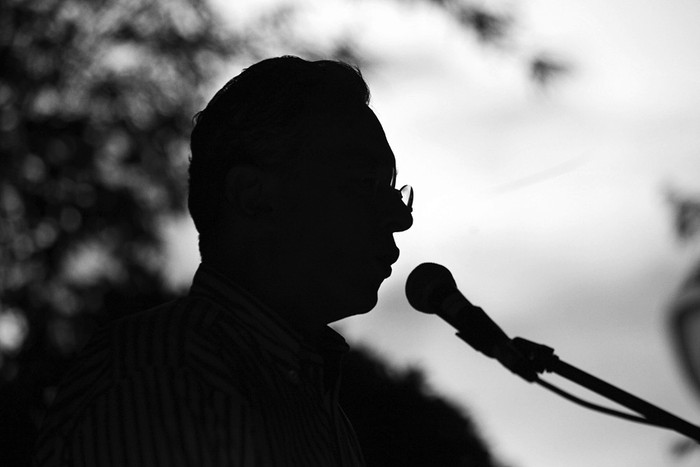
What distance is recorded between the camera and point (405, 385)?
512 cm

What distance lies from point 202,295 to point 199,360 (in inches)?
13.5

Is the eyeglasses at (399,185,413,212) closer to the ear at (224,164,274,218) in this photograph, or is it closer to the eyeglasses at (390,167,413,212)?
the eyeglasses at (390,167,413,212)

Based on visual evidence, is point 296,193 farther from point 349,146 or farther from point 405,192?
point 405,192

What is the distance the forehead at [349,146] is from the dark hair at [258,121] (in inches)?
1.1

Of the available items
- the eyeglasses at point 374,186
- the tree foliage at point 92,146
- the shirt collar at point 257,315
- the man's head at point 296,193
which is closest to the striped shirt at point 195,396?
the shirt collar at point 257,315

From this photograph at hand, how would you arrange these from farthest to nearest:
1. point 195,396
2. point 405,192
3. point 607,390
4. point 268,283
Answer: point 405,192 < point 268,283 < point 607,390 < point 195,396

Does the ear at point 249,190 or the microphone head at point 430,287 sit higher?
the ear at point 249,190

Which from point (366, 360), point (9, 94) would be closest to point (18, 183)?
point (9, 94)

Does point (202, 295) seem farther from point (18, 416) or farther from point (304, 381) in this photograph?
point (18, 416)

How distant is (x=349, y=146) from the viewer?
2408 mm

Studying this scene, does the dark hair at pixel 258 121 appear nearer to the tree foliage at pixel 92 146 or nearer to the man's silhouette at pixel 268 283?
the man's silhouette at pixel 268 283

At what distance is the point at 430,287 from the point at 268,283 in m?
0.35

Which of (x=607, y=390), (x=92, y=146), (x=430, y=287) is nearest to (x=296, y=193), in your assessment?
(x=430, y=287)

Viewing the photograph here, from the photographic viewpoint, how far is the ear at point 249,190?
7.68ft
